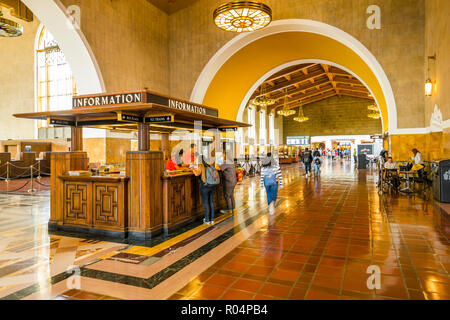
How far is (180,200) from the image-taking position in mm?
4824

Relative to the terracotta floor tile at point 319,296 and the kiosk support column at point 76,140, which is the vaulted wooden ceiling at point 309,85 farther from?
the terracotta floor tile at point 319,296

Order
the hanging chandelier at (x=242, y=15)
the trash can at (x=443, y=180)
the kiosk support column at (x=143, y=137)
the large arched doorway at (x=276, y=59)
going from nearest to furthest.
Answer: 1. the kiosk support column at (x=143, y=137)
2. the trash can at (x=443, y=180)
3. the hanging chandelier at (x=242, y=15)
4. the large arched doorway at (x=276, y=59)

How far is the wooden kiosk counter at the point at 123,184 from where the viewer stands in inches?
165

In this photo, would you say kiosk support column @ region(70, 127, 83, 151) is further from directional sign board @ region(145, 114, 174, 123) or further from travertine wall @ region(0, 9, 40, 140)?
travertine wall @ region(0, 9, 40, 140)

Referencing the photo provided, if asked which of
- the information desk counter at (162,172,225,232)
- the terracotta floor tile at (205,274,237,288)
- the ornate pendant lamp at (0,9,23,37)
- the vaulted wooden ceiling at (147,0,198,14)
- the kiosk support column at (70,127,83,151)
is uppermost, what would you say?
the vaulted wooden ceiling at (147,0,198,14)

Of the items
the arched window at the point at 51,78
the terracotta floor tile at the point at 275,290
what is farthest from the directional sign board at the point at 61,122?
the arched window at the point at 51,78

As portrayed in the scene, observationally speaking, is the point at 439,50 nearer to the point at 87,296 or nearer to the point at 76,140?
the point at 76,140

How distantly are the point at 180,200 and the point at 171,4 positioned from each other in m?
8.81

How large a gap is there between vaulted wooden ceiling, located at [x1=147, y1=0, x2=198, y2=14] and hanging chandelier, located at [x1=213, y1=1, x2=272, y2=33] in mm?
4180

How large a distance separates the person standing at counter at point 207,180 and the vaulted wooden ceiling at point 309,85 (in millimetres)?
13459

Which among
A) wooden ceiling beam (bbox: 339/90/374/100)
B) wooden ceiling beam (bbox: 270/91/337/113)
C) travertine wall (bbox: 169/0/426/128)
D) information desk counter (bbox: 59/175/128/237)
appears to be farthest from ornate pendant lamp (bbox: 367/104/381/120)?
information desk counter (bbox: 59/175/128/237)

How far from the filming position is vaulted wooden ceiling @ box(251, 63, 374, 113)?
18812 millimetres
